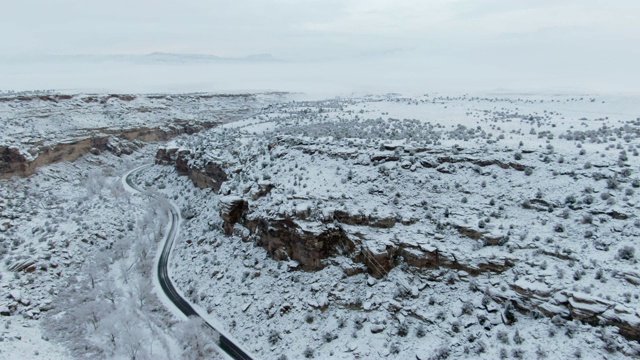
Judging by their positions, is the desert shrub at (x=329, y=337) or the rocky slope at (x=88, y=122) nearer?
the desert shrub at (x=329, y=337)

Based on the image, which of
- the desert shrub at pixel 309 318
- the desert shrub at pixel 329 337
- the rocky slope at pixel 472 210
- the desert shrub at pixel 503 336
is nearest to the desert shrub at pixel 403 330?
the rocky slope at pixel 472 210

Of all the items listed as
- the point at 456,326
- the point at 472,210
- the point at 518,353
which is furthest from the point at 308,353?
the point at 472,210

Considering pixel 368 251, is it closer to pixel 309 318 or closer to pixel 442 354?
pixel 309 318

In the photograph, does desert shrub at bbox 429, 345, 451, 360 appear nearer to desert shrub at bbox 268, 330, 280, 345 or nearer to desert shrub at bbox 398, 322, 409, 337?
desert shrub at bbox 398, 322, 409, 337

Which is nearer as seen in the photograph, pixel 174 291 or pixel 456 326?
pixel 456 326

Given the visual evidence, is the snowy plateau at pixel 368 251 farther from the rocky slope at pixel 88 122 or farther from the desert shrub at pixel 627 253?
the rocky slope at pixel 88 122

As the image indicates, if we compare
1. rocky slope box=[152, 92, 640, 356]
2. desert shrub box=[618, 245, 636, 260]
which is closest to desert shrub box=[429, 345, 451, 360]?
rocky slope box=[152, 92, 640, 356]

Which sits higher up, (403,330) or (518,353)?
(518,353)

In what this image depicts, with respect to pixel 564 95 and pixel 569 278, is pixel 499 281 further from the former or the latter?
pixel 564 95

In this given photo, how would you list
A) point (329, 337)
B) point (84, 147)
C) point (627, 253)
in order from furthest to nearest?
1. point (84, 147)
2. point (329, 337)
3. point (627, 253)

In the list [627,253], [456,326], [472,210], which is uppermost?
[472,210]
